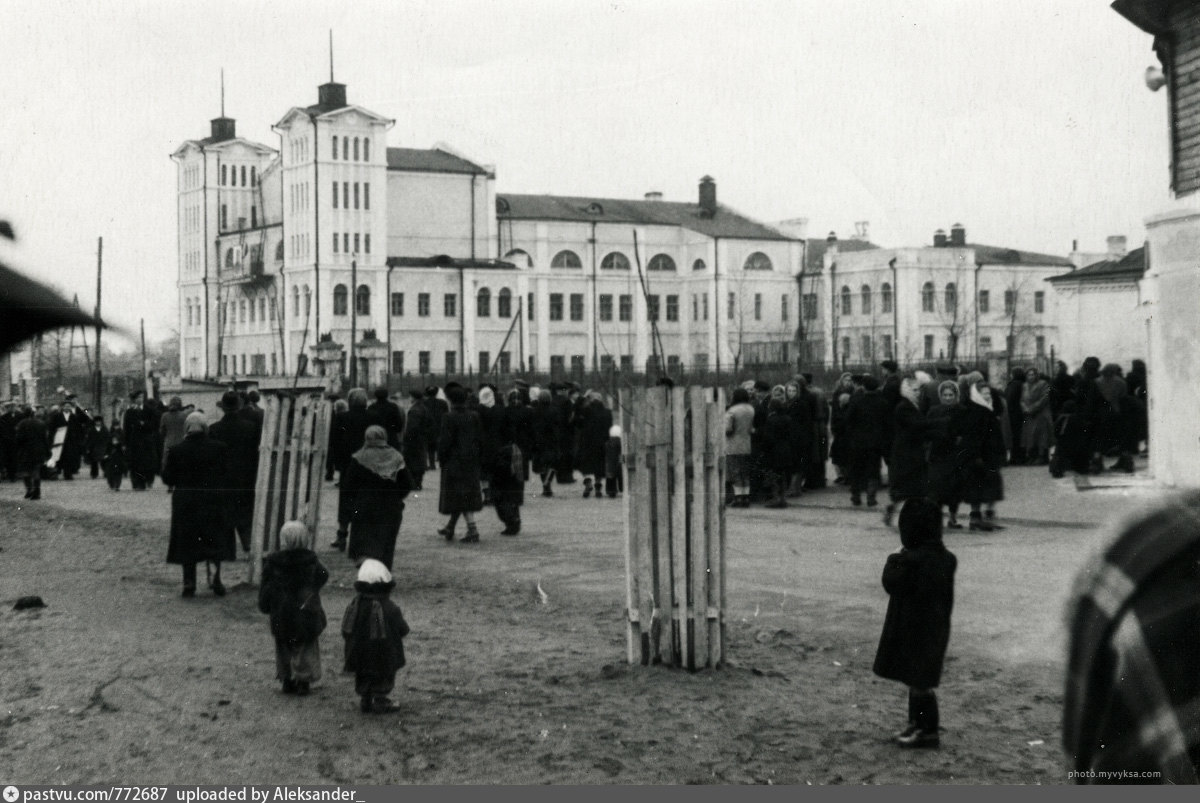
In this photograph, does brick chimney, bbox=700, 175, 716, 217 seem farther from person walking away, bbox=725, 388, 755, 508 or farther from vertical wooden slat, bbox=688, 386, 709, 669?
vertical wooden slat, bbox=688, 386, 709, 669

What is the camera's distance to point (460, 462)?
48.8 feet

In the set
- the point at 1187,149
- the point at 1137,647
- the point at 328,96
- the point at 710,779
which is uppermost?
the point at 328,96

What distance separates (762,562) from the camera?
12.9m

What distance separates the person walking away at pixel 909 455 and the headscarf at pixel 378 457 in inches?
215

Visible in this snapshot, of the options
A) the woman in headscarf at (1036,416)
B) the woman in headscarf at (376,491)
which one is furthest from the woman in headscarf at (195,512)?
the woman in headscarf at (1036,416)

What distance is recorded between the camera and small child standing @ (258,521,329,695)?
789cm

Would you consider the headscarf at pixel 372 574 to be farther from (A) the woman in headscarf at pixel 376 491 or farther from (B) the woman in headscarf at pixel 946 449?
(B) the woman in headscarf at pixel 946 449

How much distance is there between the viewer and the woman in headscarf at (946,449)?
14242 millimetres

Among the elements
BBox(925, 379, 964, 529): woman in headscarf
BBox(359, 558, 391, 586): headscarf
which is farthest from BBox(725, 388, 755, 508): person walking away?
BBox(359, 558, 391, 586): headscarf

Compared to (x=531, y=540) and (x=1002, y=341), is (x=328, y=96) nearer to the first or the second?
(x=1002, y=341)

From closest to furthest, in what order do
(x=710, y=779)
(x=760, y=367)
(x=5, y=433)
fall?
1. (x=710, y=779)
2. (x=5, y=433)
3. (x=760, y=367)

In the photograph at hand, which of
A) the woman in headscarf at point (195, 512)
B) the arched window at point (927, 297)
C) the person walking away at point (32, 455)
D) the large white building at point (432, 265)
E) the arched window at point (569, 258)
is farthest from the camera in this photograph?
the arched window at point (569, 258)

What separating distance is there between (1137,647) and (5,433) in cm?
2769

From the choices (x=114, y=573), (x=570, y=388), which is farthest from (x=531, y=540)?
(x=570, y=388)
